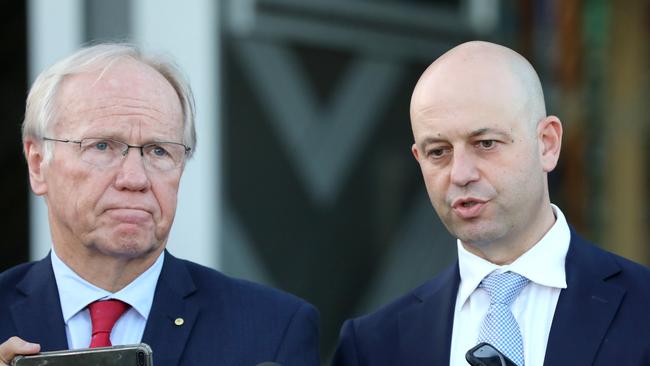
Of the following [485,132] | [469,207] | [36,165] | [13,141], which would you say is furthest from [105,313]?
[13,141]

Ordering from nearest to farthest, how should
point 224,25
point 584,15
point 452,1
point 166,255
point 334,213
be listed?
point 166,255 < point 224,25 < point 334,213 < point 452,1 < point 584,15

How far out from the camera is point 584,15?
10.0 meters

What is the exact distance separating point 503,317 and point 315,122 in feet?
16.3

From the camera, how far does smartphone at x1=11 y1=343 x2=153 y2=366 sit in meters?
2.96

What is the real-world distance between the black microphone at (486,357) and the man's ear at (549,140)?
2.19 ft

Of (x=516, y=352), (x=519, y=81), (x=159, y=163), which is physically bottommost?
(x=516, y=352)

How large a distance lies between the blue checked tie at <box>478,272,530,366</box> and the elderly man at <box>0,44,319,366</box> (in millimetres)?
498

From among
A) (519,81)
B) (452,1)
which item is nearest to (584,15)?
(452,1)

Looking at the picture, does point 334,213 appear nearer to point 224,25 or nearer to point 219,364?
point 224,25

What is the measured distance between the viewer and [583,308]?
11.3 feet

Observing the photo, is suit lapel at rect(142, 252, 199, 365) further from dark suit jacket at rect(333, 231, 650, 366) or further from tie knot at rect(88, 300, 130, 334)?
dark suit jacket at rect(333, 231, 650, 366)

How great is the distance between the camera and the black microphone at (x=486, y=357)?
2996mm

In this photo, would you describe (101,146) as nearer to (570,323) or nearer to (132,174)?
(132,174)

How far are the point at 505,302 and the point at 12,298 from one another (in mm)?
1338
